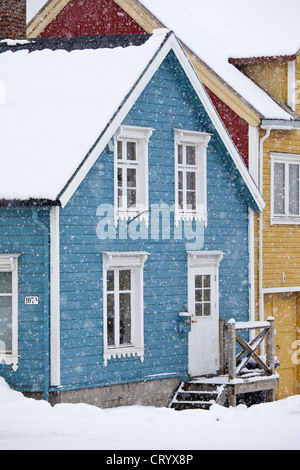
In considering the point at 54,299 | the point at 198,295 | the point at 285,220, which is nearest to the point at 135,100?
the point at 54,299

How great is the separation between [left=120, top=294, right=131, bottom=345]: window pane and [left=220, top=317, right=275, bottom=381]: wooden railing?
1990 mm

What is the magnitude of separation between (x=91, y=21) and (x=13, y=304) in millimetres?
8983

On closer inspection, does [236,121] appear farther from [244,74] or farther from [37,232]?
[37,232]

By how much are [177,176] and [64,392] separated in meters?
5.13

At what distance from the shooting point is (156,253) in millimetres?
20406

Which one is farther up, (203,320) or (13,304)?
(13,304)

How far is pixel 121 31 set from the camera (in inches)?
963

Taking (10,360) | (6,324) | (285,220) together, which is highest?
(285,220)

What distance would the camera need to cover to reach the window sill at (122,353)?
63.2ft

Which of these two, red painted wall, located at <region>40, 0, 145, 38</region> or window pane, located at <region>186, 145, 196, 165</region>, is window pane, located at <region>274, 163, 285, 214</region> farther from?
red painted wall, located at <region>40, 0, 145, 38</region>

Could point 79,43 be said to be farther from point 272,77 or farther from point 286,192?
point 286,192

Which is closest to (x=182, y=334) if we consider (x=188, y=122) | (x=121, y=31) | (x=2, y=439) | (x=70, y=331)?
(x=70, y=331)

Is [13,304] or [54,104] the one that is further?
[54,104]

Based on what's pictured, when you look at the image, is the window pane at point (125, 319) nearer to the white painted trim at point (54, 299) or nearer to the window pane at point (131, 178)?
the white painted trim at point (54, 299)
